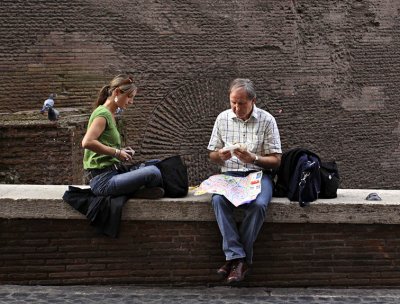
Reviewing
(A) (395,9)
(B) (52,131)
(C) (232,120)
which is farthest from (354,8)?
(C) (232,120)

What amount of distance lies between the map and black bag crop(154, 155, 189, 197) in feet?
0.34

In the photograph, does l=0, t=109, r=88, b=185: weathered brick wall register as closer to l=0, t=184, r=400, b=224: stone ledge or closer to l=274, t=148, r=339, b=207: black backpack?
l=0, t=184, r=400, b=224: stone ledge

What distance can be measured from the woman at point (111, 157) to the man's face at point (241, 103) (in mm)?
643

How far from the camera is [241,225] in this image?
429cm

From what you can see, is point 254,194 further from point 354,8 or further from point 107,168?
point 354,8

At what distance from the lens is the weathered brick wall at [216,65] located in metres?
10.5

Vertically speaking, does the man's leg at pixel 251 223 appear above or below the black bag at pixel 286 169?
below

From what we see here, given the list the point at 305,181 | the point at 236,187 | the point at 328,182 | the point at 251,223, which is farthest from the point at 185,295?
the point at 328,182

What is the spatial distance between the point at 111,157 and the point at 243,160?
86 centimetres

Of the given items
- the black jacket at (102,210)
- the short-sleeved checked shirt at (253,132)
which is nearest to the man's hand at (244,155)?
the short-sleeved checked shirt at (253,132)

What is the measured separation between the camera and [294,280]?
4.48 m

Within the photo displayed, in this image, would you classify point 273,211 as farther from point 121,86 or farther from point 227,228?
point 121,86

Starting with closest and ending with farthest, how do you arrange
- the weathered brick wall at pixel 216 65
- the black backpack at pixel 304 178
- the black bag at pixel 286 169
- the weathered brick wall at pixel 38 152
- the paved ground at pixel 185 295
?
the paved ground at pixel 185 295
the black backpack at pixel 304 178
the black bag at pixel 286 169
the weathered brick wall at pixel 38 152
the weathered brick wall at pixel 216 65

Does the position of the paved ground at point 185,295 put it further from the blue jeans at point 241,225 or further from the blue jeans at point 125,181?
the blue jeans at point 125,181
